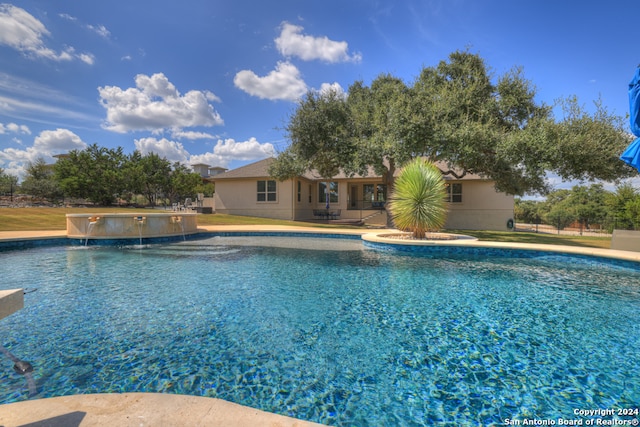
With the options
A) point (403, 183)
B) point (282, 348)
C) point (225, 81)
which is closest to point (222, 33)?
point (225, 81)

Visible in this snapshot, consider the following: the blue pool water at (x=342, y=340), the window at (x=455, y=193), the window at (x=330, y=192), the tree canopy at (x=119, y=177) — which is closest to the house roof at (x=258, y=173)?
the window at (x=330, y=192)

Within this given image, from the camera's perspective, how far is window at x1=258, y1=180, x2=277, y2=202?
75.5ft

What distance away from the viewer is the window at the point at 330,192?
24.3 metres

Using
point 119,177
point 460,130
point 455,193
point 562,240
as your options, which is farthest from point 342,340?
point 119,177

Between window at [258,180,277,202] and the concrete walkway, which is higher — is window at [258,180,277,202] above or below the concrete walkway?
above

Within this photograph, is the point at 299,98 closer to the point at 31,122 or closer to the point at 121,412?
the point at 121,412

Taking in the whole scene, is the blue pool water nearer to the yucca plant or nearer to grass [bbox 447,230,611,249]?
the yucca plant

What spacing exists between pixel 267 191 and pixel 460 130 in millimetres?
14624

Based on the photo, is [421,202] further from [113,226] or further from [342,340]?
[113,226]

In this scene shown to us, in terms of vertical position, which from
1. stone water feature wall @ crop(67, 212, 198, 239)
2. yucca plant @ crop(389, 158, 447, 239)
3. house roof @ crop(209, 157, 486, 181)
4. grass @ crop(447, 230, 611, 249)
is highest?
house roof @ crop(209, 157, 486, 181)

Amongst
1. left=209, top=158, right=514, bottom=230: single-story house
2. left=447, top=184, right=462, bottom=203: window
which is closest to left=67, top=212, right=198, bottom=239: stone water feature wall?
left=209, top=158, right=514, bottom=230: single-story house

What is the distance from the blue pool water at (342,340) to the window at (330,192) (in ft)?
57.2

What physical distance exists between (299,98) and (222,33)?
598cm

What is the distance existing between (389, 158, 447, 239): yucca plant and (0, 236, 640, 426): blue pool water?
13.6 feet
